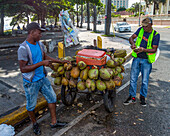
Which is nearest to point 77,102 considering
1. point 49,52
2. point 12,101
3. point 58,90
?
point 58,90

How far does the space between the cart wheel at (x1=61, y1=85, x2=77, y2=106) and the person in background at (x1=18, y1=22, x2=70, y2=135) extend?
24.2 inches

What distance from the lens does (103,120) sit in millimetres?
3799

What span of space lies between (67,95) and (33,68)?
166cm

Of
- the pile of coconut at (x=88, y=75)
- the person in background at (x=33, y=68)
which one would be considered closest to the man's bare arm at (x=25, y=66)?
the person in background at (x=33, y=68)

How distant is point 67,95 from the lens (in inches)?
171

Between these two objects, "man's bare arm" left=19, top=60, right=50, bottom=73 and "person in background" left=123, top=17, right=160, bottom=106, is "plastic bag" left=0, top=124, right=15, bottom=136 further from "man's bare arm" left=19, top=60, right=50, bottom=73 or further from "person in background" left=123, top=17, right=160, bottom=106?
"person in background" left=123, top=17, right=160, bottom=106

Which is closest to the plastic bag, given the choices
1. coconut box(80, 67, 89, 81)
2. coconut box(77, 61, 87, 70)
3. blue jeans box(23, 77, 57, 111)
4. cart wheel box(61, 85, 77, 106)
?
blue jeans box(23, 77, 57, 111)

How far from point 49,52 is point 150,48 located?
27.7 feet

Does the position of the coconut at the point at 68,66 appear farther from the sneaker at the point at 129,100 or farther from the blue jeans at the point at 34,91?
the sneaker at the point at 129,100

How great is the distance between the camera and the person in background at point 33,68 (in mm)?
2896

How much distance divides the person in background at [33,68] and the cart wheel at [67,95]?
62 cm

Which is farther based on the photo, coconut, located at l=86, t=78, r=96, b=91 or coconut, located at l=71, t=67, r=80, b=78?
coconut, located at l=71, t=67, r=80, b=78

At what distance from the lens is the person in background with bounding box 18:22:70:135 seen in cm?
290

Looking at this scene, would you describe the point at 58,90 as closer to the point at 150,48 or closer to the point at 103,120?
the point at 103,120
